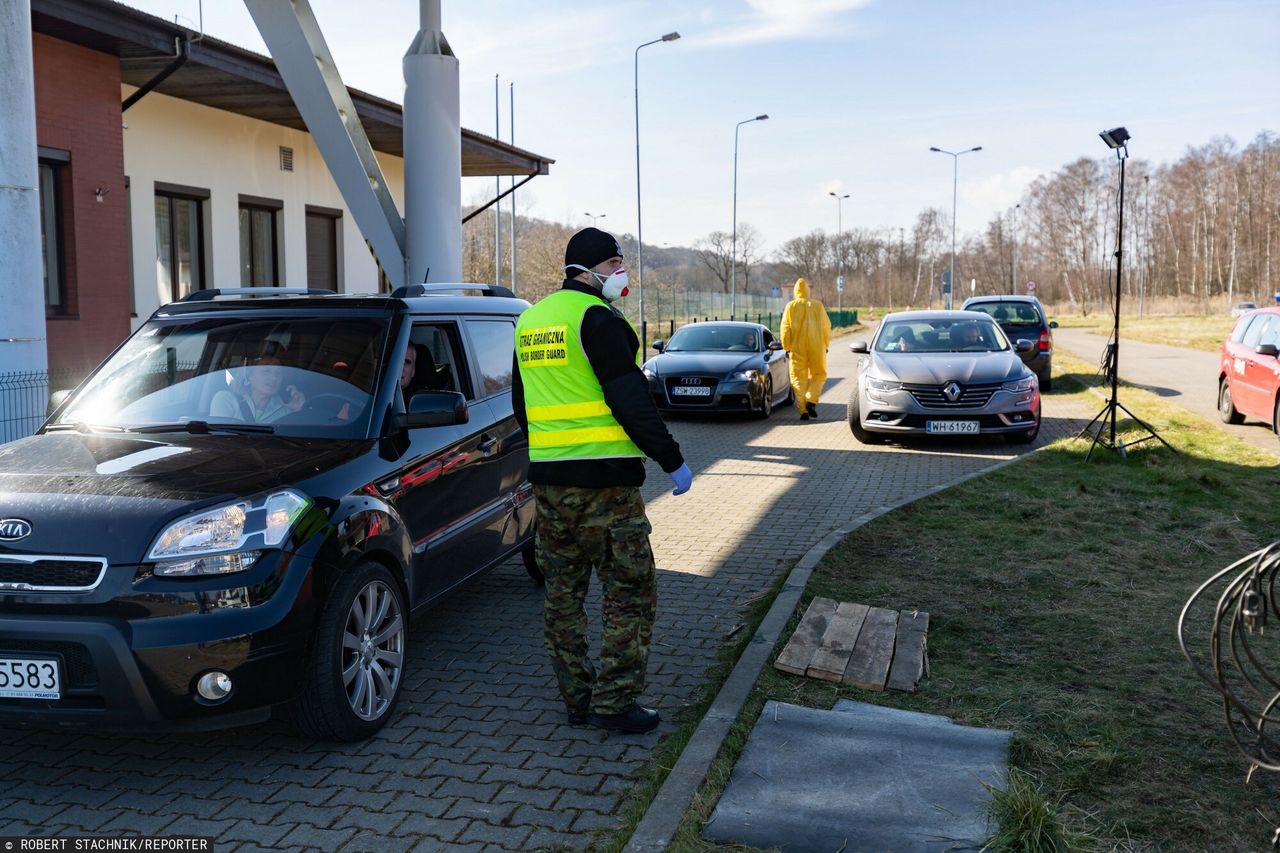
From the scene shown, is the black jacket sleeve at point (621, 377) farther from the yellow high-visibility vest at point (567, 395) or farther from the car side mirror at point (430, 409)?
the car side mirror at point (430, 409)

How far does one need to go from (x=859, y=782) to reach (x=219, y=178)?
→ 669 inches

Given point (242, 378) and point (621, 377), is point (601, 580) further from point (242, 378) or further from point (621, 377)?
point (242, 378)

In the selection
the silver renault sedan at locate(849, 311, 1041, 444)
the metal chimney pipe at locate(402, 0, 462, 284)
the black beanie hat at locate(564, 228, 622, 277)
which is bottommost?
the silver renault sedan at locate(849, 311, 1041, 444)

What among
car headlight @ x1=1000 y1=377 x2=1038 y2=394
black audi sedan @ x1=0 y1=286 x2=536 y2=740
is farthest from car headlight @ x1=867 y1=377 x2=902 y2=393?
black audi sedan @ x1=0 y1=286 x2=536 y2=740

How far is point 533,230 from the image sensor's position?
78500 mm

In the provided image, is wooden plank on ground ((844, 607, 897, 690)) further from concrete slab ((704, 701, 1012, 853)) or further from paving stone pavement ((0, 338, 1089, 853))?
paving stone pavement ((0, 338, 1089, 853))

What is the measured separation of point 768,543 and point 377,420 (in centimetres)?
404

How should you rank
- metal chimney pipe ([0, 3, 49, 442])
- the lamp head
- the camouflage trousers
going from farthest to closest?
the lamp head, metal chimney pipe ([0, 3, 49, 442]), the camouflage trousers

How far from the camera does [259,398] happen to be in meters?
5.27

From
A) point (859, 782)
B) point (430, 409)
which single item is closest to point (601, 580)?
point (430, 409)

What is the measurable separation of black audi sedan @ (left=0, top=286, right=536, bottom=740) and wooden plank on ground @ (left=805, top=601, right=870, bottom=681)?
1.84 m

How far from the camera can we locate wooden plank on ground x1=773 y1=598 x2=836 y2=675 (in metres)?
5.31

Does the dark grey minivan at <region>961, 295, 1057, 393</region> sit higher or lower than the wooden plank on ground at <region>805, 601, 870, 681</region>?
higher

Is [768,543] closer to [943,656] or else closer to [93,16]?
[943,656]
